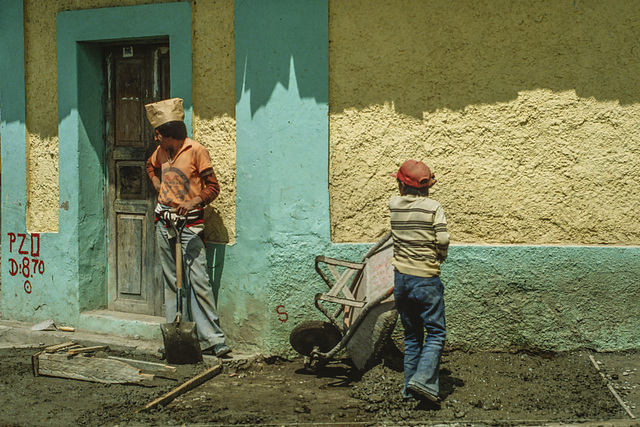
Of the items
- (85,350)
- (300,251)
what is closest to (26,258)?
(85,350)

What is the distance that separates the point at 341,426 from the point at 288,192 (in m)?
2.20

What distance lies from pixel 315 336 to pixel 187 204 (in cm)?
153

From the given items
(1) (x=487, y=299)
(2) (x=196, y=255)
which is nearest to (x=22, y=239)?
(2) (x=196, y=255)

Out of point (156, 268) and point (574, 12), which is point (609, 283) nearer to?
point (574, 12)

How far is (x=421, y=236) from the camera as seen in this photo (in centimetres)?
465

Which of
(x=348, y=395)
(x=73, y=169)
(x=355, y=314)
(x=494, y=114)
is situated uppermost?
(x=494, y=114)

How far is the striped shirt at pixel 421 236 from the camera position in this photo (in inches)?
182

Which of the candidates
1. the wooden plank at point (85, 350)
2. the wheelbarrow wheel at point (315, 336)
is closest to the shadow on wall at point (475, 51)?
the wheelbarrow wheel at point (315, 336)

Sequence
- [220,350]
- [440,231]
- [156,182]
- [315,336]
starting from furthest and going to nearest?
1. [156,182]
2. [220,350]
3. [315,336]
4. [440,231]

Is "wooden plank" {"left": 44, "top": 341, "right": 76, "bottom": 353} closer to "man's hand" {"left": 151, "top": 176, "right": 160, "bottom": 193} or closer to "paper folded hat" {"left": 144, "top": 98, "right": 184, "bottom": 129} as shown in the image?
"man's hand" {"left": 151, "top": 176, "right": 160, "bottom": 193}

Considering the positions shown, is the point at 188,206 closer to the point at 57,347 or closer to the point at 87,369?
the point at 87,369

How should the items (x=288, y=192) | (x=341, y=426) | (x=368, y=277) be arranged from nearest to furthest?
(x=341, y=426)
(x=368, y=277)
(x=288, y=192)

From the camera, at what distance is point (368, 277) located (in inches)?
205

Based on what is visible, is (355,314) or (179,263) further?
(179,263)
